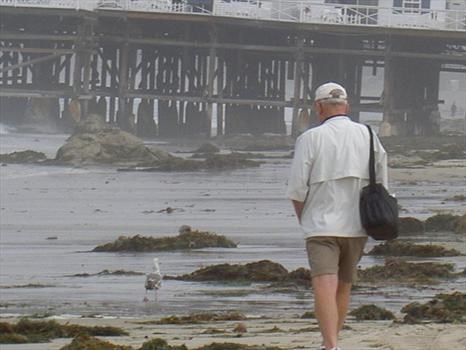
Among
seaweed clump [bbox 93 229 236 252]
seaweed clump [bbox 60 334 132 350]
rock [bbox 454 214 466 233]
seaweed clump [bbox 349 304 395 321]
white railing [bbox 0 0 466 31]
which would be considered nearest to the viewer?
seaweed clump [bbox 60 334 132 350]

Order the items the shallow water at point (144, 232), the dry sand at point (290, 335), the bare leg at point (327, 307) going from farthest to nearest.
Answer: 1. the shallow water at point (144, 232)
2. the dry sand at point (290, 335)
3. the bare leg at point (327, 307)

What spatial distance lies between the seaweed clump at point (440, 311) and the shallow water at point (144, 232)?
1068 mm

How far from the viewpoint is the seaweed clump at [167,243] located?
55.5 feet

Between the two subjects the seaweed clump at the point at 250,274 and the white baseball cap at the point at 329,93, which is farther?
the seaweed clump at the point at 250,274

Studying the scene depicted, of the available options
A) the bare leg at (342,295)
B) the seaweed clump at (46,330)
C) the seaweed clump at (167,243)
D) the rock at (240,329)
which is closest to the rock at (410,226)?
the seaweed clump at (167,243)

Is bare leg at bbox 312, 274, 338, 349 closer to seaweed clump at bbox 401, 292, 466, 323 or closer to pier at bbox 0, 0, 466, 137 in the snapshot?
seaweed clump at bbox 401, 292, 466, 323

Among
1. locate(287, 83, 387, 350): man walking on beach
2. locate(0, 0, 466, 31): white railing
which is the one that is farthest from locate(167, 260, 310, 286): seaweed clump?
locate(0, 0, 466, 31): white railing

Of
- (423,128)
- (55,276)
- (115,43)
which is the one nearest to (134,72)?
(115,43)

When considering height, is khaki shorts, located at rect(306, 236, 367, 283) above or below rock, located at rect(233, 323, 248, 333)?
above

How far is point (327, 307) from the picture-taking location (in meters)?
7.62

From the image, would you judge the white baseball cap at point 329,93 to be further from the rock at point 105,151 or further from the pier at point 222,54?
the pier at point 222,54

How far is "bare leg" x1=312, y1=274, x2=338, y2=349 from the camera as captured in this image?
755 centimetres

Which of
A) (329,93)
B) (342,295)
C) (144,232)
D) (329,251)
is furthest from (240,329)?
(144,232)

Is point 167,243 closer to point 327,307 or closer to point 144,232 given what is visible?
point 144,232
